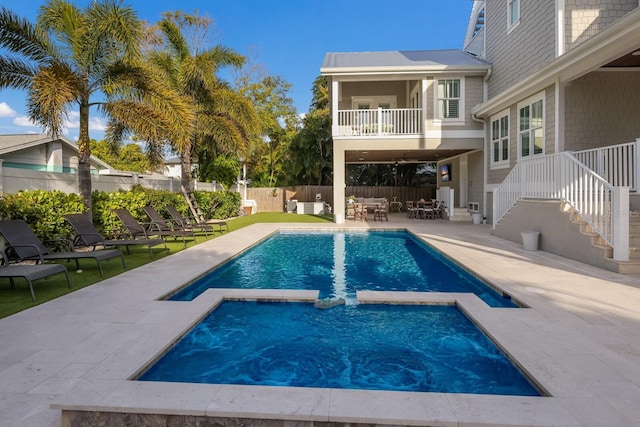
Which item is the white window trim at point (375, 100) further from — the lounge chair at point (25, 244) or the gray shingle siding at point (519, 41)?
the lounge chair at point (25, 244)

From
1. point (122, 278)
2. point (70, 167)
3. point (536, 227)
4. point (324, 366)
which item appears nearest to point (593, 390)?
point (324, 366)

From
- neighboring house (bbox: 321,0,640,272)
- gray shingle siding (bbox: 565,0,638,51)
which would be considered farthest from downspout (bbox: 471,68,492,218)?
gray shingle siding (bbox: 565,0,638,51)

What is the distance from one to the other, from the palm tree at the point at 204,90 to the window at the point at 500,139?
1026 cm

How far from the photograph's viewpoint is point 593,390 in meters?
2.89

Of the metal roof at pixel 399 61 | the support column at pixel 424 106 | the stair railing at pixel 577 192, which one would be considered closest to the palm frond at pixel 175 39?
the metal roof at pixel 399 61

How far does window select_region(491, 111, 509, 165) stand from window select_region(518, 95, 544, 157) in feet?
3.69

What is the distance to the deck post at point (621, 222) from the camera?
6.80 metres

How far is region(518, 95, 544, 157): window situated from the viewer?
11852 mm

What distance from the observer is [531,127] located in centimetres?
1238

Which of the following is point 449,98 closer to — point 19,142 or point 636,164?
point 636,164

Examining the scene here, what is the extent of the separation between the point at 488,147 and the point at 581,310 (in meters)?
12.4

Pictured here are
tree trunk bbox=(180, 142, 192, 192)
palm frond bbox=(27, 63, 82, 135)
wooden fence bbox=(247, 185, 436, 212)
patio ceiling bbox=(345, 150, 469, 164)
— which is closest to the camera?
palm frond bbox=(27, 63, 82, 135)

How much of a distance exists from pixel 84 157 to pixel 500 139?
13.8 meters

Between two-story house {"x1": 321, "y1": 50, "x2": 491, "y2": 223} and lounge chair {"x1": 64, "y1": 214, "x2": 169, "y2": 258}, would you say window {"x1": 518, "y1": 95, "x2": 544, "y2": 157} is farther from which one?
lounge chair {"x1": 64, "y1": 214, "x2": 169, "y2": 258}
